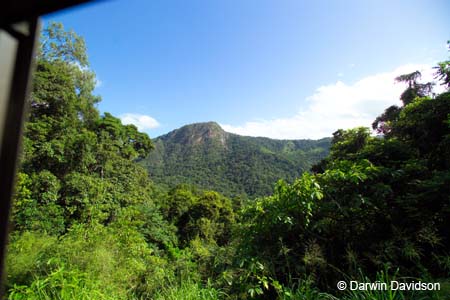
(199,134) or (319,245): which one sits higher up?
(199,134)

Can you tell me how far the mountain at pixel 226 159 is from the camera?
55062 mm

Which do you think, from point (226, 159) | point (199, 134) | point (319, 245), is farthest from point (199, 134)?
point (319, 245)

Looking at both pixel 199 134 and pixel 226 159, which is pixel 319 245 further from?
pixel 199 134

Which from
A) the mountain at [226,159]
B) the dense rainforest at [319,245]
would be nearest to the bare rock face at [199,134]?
the mountain at [226,159]

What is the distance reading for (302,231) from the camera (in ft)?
7.45

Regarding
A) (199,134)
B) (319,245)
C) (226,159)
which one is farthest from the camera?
(199,134)

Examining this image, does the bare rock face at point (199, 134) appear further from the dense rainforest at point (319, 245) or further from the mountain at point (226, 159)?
the dense rainforest at point (319, 245)

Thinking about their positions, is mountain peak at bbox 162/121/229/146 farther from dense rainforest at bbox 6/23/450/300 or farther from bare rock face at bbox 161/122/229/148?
dense rainforest at bbox 6/23/450/300

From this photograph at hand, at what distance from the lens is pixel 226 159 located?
72.8 metres

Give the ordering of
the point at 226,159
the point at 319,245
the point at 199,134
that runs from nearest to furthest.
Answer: the point at 319,245 < the point at 226,159 < the point at 199,134

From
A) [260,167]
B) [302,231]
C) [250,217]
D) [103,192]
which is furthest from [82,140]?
[260,167]

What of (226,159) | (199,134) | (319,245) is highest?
(199,134)

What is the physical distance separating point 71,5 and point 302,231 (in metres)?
2.41

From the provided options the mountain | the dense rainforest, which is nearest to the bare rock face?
the mountain
